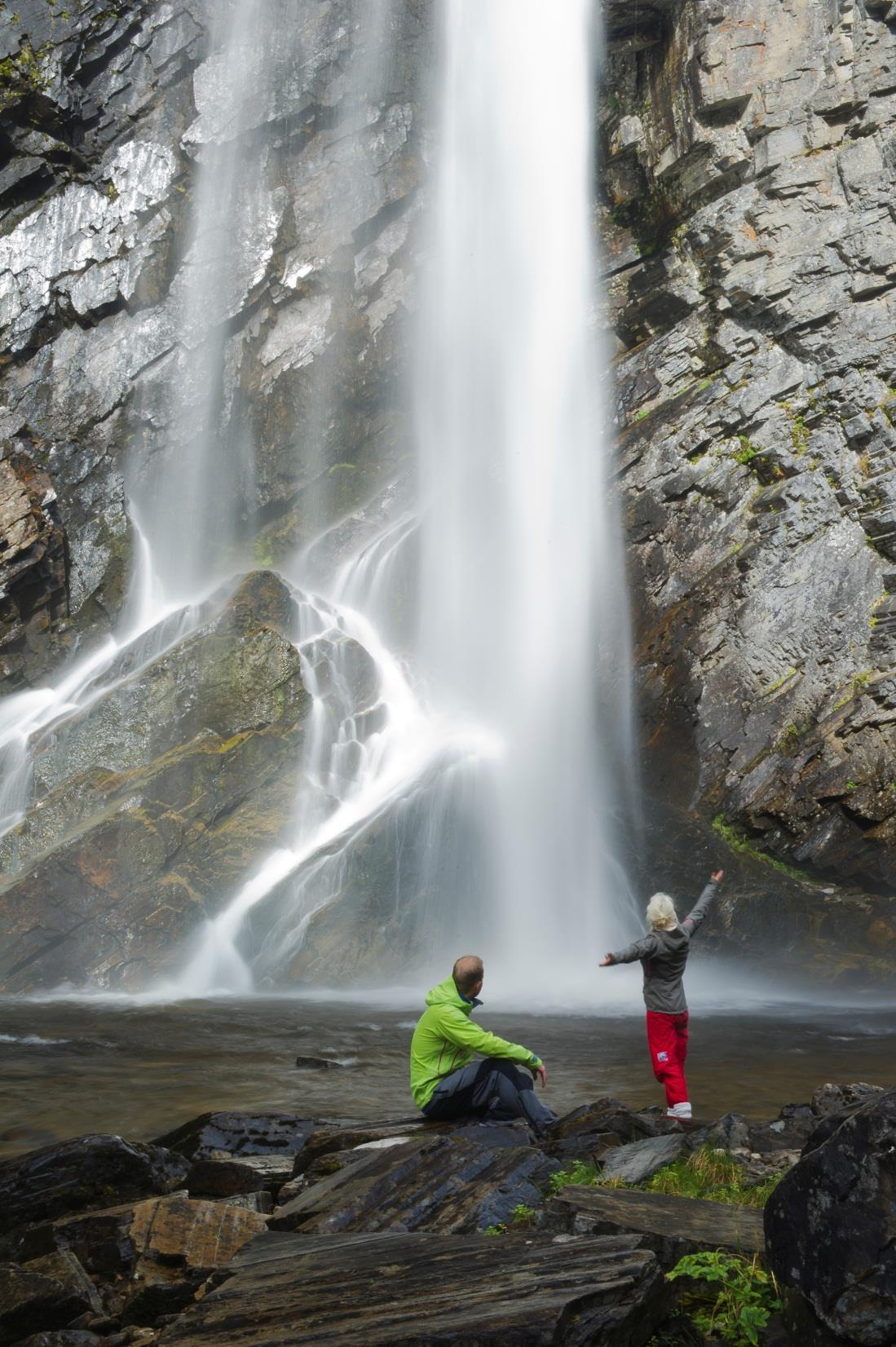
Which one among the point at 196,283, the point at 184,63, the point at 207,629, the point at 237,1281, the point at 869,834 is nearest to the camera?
the point at 237,1281

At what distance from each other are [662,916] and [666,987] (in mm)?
475

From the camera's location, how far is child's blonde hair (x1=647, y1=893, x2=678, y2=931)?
267 inches

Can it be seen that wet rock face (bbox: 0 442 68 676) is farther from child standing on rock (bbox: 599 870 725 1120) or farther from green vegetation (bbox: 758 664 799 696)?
child standing on rock (bbox: 599 870 725 1120)

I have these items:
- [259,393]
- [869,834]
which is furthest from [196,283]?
[869,834]

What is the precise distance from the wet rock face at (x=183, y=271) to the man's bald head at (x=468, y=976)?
66.8 feet

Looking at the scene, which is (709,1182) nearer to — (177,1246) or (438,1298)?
(438,1298)

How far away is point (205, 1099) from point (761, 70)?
71.9ft

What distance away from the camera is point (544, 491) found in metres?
23.0

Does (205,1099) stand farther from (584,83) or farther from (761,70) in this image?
(584,83)

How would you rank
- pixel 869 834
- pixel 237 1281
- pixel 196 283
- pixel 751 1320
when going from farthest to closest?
pixel 196 283 → pixel 869 834 → pixel 237 1281 → pixel 751 1320

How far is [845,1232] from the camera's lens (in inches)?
112

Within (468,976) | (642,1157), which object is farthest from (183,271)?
(642,1157)

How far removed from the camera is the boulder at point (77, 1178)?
16.3 ft

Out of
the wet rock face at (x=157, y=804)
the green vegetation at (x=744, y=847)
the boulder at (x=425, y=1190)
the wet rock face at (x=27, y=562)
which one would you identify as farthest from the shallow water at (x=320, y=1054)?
the wet rock face at (x=27, y=562)
